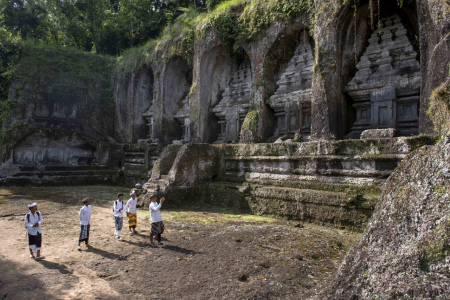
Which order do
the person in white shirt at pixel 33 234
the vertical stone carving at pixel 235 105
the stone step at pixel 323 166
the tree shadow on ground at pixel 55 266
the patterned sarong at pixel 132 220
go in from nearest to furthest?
1. the tree shadow on ground at pixel 55 266
2. the person in white shirt at pixel 33 234
3. the stone step at pixel 323 166
4. the patterned sarong at pixel 132 220
5. the vertical stone carving at pixel 235 105

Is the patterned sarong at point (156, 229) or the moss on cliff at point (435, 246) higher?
the moss on cliff at point (435, 246)

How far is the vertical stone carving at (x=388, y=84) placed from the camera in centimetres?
771

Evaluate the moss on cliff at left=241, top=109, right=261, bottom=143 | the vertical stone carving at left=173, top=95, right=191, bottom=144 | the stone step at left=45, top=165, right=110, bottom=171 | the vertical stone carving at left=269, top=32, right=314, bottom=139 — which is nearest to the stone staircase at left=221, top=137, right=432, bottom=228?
the moss on cliff at left=241, top=109, right=261, bottom=143

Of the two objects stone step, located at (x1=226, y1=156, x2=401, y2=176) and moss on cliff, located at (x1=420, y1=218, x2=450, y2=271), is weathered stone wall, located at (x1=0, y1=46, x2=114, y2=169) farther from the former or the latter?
moss on cliff, located at (x1=420, y1=218, x2=450, y2=271)

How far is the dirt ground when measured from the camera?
326 centimetres

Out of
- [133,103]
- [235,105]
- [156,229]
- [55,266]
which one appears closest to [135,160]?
[133,103]

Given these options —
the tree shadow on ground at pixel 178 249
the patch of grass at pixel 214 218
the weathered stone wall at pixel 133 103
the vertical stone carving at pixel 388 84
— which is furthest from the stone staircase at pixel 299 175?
the weathered stone wall at pixel 133 103

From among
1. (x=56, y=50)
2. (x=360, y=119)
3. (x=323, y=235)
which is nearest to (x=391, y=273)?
(x=323, y=235)

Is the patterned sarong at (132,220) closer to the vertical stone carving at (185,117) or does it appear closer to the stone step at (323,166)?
the stone step at (323,166)

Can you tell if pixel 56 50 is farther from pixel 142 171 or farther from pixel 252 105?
pixel 252 105

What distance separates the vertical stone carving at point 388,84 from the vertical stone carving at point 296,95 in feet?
5.55

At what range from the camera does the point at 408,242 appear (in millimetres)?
2098

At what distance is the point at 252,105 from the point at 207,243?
6896 mm

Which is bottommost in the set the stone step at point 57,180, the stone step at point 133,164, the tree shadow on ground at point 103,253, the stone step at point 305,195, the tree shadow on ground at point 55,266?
the tree shadow on ground at point 55,266
